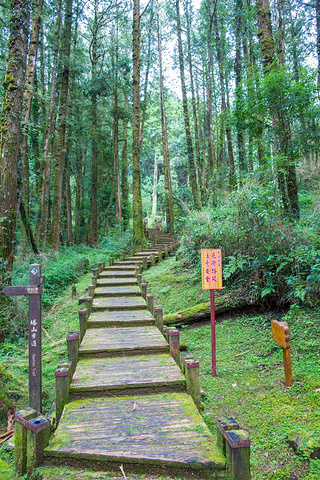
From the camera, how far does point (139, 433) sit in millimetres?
3119

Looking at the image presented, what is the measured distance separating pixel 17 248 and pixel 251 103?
1000 centimetres

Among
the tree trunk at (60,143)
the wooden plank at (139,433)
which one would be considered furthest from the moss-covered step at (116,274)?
the wooden plank at (139,433)

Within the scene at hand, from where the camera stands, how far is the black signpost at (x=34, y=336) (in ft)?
12.3

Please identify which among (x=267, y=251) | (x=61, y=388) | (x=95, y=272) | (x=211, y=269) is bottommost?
(x=61, y=388)

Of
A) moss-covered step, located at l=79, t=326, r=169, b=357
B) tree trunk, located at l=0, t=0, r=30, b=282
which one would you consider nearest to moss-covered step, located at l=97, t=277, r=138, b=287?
tree trunk, located at l=0, t=0, r=30, b=282

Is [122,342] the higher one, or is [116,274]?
[116,274]

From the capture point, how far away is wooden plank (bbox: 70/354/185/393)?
157 inches

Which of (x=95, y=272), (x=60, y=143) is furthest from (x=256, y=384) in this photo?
(x=60, y=143)

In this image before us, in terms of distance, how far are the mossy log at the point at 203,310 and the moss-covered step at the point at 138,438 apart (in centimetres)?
323

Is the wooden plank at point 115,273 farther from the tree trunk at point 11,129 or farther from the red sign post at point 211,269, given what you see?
the red sign post at point 211,269

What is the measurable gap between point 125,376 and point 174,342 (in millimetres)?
886

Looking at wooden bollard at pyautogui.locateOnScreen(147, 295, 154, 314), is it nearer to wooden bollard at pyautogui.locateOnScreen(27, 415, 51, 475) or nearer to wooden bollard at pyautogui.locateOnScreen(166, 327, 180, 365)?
wooden bollard at pyautogui.locateOnScreen(166, 327, 180, 365)

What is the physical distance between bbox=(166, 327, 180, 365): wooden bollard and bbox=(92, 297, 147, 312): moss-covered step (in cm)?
254

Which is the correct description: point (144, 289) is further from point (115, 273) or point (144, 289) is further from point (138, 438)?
point (138, 438)
